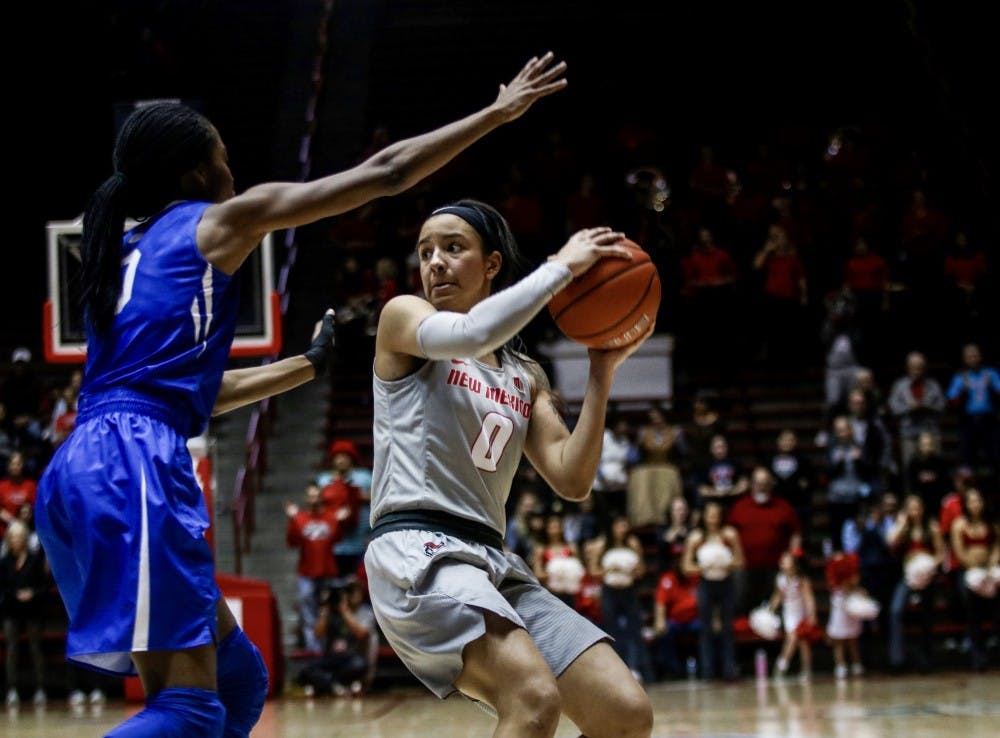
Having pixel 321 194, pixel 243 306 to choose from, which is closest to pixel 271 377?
pixel 321 194

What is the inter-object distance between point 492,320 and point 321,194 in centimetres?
52

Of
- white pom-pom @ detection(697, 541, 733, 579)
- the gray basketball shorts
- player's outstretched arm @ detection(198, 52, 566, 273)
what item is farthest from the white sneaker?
player's outstretched arm @ detection(198, 52, 566, 273)

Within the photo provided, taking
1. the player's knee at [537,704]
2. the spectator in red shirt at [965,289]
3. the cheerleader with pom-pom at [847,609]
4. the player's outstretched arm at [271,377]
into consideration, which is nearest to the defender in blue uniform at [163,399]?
the player's outstretched arm at [271,377]

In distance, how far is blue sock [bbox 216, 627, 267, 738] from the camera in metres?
3.34

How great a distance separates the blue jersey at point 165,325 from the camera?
3.20m

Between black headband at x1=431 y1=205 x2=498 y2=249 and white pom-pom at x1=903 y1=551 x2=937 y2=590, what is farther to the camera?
white pom-pom at x1=903 y1=551 x2=937 y2=590

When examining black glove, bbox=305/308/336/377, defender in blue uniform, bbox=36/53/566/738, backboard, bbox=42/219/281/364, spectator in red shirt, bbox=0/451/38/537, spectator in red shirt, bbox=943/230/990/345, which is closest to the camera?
Answer: defender in blue uniform, bbox=36/53/566/738

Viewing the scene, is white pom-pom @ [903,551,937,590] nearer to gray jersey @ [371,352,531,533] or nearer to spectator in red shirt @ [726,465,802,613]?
spectator in red shirt @ [726,465,802,613]

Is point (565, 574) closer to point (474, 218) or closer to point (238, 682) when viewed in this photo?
point (474, 218)

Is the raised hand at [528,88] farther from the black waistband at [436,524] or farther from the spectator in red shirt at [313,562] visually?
the spectator in red shirt at [313,562]

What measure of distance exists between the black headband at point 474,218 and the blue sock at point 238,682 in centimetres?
129

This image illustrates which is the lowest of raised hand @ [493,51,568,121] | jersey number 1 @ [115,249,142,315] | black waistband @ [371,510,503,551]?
black waistband @ [371,510,503,551]

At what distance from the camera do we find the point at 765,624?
11.7 metres

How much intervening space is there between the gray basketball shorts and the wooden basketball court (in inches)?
167
